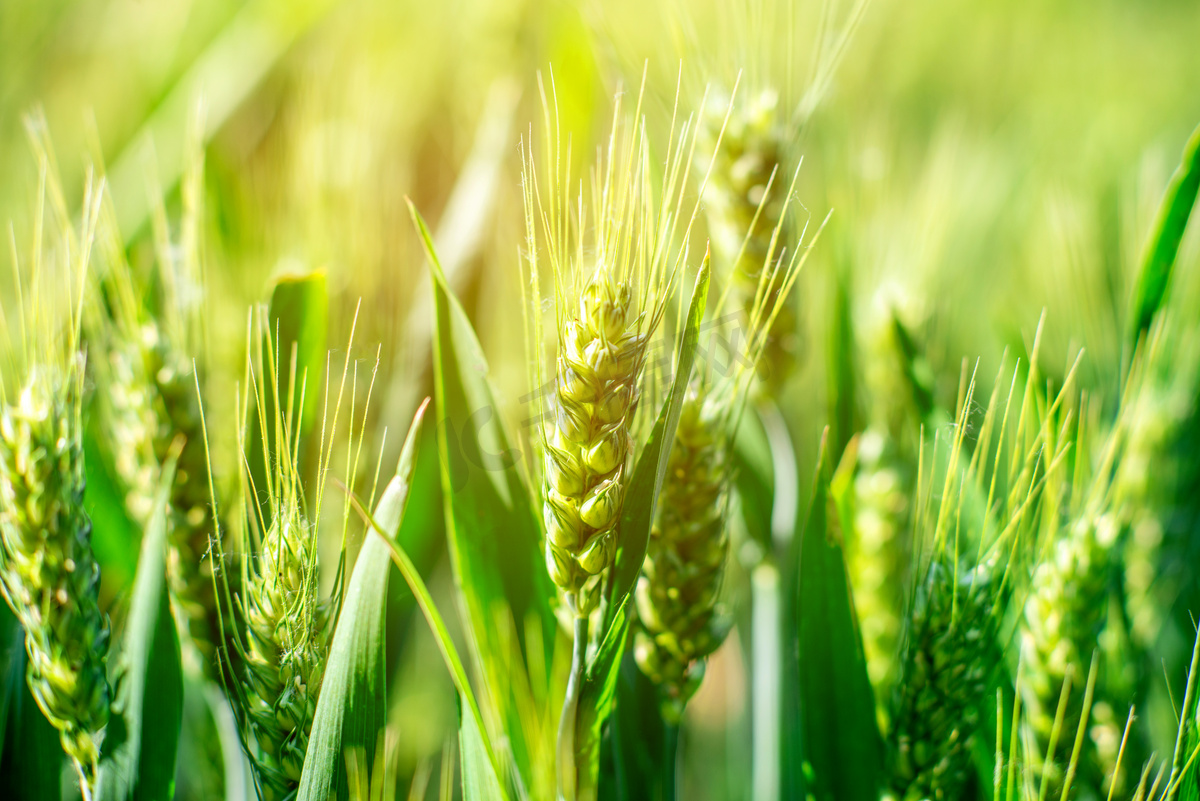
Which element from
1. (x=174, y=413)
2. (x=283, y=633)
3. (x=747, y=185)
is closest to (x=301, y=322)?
(x=174, y=413)

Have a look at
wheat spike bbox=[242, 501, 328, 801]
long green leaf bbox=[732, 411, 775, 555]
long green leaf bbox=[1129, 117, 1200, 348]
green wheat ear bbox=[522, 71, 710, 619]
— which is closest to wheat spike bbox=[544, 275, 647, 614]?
green wheat ear bbox=[522, 71, 710, 619]

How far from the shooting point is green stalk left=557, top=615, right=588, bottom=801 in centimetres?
31

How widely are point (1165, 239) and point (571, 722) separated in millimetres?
488

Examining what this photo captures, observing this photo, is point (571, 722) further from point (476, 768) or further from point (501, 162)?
point (501, 162)

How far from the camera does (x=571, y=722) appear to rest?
12.8 inches

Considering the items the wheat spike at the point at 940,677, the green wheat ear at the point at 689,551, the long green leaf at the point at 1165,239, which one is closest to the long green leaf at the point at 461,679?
the green wheat ear at the point at 689,551

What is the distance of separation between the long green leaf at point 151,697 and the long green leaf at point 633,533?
26cm

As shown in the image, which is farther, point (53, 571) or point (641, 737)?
point (641, 737)

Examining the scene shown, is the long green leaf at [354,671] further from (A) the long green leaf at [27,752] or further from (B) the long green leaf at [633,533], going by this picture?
(A) the long green leaf at [27,752]

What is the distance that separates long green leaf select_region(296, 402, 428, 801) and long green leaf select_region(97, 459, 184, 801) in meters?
0.14

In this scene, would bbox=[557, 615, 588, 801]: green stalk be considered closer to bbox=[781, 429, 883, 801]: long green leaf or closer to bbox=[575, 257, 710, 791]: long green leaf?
bbox=[575, 257, 710, 791]: long green leaf

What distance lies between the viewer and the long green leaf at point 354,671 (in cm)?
33

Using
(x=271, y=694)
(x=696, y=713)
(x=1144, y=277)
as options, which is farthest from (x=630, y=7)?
(x=271, y=694)

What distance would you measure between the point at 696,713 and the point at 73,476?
644 mm
